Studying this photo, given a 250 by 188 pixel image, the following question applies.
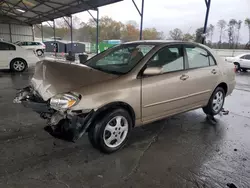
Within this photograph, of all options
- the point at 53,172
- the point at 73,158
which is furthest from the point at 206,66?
the point at 53,172

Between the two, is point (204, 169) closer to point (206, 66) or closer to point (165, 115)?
point (165, 115)

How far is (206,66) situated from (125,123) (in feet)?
6.89

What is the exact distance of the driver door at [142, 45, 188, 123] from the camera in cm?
300

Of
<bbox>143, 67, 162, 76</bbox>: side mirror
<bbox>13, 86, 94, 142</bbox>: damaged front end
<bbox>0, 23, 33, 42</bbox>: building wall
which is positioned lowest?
<bbox>13, 86, 94, 142</bbox>: damaged front end

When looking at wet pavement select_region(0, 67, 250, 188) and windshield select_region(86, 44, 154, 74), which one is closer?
wet pavement select_region(0, 67, 250, 188)

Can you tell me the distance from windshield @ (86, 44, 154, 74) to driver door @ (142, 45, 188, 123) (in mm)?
242

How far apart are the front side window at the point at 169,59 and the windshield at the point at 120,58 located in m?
0.18

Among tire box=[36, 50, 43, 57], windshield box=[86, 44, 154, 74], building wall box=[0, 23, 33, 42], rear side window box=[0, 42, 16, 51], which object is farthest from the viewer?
building wall box=[0, 23, 33, 42]

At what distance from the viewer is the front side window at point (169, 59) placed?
318 cm

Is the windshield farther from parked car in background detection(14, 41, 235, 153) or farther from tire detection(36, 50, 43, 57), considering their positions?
tire detection(36, 50, 43, 57)

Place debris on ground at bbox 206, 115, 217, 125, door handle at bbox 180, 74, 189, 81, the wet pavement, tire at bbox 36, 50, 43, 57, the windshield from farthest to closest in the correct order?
tire at bbox 36, 50, 43, 57 < debris on ground at bbox 206, 115, 217, 125 < door handle at bbox 180, 74, 189, 81 < the windshield < the wet pavement

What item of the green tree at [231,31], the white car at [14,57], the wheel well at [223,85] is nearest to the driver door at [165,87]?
the wheel well at [223,85]

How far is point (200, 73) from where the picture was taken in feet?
12.2

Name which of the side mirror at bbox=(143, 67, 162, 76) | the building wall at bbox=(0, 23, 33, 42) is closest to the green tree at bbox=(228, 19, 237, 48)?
the building wall at bbox=(0, 23, 33, 42)
